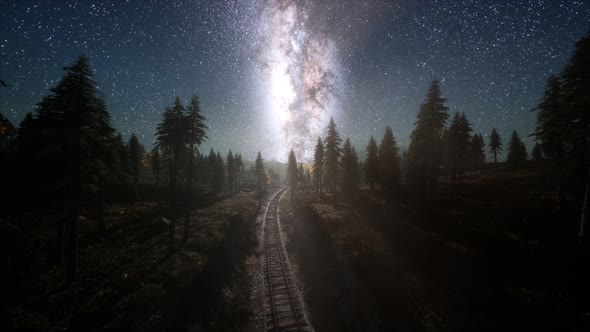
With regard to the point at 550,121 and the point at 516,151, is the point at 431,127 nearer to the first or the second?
the point at 550,121

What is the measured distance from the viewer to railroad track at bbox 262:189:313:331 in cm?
1323

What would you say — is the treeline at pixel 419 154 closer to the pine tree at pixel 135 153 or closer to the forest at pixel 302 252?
the forest at pixel 302 252

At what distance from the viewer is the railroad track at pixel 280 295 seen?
43.4 ft

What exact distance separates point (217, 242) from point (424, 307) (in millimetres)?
18370

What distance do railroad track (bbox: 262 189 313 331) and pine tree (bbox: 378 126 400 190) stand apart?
28.9 metres

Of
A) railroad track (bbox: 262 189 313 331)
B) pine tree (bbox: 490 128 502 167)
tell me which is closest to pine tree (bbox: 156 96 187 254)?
railroad track (bbox: 262 189 313 331)

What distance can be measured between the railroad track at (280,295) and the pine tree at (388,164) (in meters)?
28.9

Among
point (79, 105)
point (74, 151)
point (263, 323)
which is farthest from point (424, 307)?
point (79, 105)

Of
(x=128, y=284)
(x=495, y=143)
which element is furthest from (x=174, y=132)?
(x=495, y=143)

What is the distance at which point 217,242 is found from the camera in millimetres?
22594

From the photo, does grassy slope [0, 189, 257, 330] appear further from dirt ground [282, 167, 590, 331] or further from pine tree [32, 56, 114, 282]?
dirt ground [282, 167, 590, 331]

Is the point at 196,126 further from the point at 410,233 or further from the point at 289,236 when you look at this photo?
the point at 410,233

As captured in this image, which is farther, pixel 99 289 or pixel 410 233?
pixel 410 233

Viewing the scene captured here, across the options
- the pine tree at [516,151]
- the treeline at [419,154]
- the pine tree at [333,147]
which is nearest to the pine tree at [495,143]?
the pine tree at [516,151]
